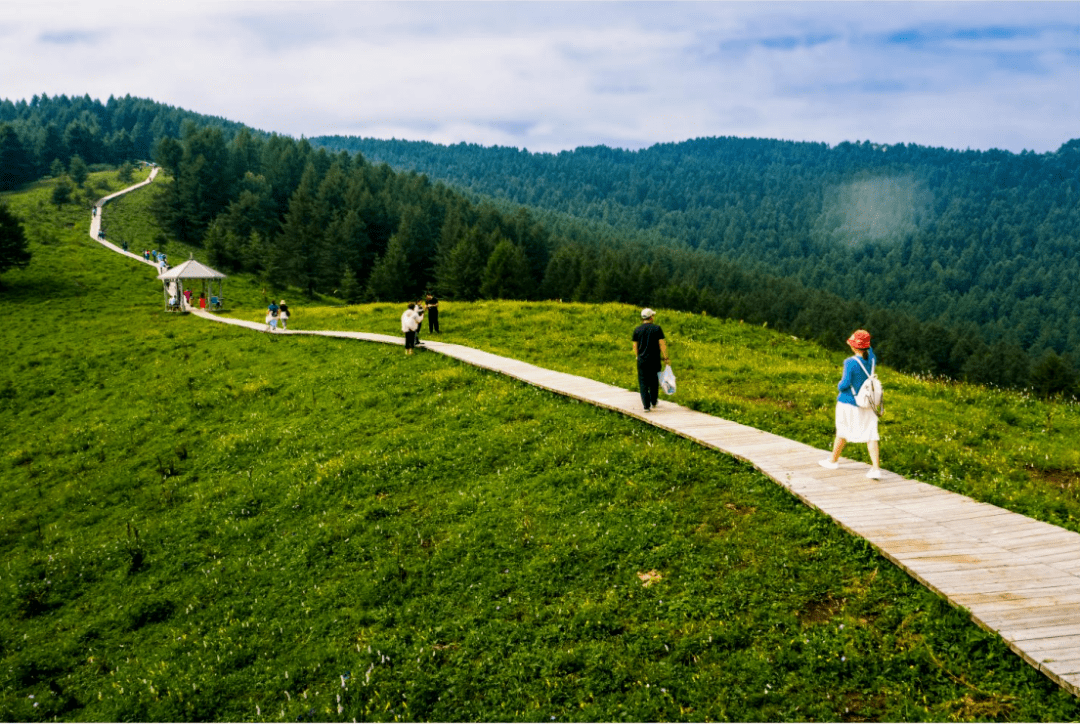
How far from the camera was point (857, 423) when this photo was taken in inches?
487

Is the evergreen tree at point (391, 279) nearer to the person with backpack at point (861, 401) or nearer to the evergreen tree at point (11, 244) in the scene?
the evergreen tree at point (11, 244)

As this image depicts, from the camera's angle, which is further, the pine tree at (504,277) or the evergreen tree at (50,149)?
the evergreen tree at (50,149)

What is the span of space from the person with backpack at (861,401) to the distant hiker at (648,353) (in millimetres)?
4839

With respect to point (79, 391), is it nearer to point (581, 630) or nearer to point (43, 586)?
point (43, 586)

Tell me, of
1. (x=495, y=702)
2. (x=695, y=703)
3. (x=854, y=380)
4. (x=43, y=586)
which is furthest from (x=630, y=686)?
(x=43, y=586)

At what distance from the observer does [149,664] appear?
10.7 meters

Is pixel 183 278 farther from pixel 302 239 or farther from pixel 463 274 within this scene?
pixel 463 274

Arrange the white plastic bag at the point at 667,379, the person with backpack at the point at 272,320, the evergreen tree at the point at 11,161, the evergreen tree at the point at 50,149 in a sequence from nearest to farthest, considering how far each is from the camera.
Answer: the white plastic bag at the point at 667,379 → the person with backpack at the point at 272,320 → the evergreen tree at the point at 11,161 → the evergreen tree at the point at 50,149

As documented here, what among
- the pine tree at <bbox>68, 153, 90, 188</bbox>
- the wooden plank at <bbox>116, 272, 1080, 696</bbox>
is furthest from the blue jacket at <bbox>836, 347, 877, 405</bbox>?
the pine tree at <bbox>68, 153, 90, 188</bbox>

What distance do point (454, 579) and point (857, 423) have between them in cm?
823

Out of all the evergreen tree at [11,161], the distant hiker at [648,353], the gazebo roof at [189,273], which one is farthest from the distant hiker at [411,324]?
the evergreen tree at [11,161]

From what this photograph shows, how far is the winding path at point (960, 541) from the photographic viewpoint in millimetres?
7691

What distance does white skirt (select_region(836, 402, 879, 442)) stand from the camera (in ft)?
40.3

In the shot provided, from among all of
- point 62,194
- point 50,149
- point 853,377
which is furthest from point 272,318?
point 50,149
